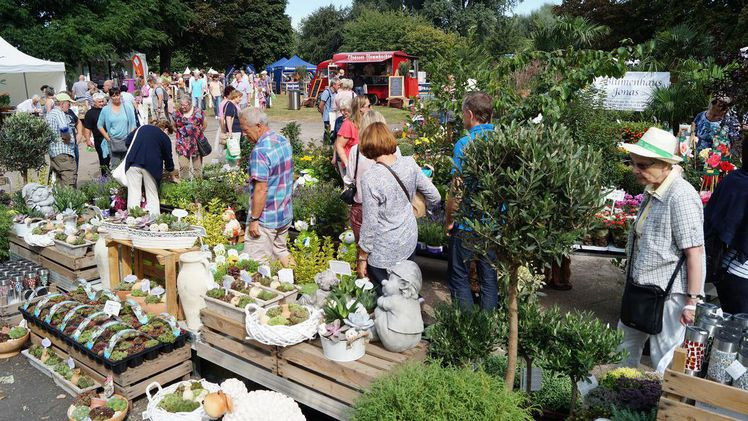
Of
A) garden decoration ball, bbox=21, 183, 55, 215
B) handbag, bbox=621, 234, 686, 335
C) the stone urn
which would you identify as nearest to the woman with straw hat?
handbag, bbox=621, 234, 686, 335

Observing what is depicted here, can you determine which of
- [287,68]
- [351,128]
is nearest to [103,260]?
[351,128]

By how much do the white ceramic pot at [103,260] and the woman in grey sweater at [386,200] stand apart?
265cm

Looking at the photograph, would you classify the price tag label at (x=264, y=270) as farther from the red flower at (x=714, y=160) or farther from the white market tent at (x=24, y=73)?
the white market tent at (x=24, y=73)

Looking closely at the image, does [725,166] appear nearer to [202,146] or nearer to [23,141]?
[202,146]

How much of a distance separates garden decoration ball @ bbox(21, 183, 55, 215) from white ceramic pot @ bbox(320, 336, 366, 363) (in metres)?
4.81

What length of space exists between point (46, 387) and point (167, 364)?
1033 millimetres

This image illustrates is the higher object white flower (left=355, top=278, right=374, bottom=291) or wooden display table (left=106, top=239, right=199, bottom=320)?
white flower (left=355, top=278, right=374, bottom=291)

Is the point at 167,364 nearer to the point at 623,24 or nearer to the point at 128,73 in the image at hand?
the point at 623,24

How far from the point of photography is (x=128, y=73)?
102 ft

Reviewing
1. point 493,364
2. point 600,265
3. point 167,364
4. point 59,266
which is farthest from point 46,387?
point 600,265

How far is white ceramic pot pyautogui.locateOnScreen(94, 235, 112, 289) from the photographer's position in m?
5.06

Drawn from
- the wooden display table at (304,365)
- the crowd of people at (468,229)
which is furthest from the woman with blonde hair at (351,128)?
the wooden display table at (304,365)

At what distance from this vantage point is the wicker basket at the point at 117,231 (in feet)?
16.0

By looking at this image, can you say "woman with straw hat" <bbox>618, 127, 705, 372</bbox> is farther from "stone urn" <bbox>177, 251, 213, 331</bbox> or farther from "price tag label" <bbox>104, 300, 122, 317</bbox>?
"price tag label" <bbox>104, 300, 122, 317</bbox>
